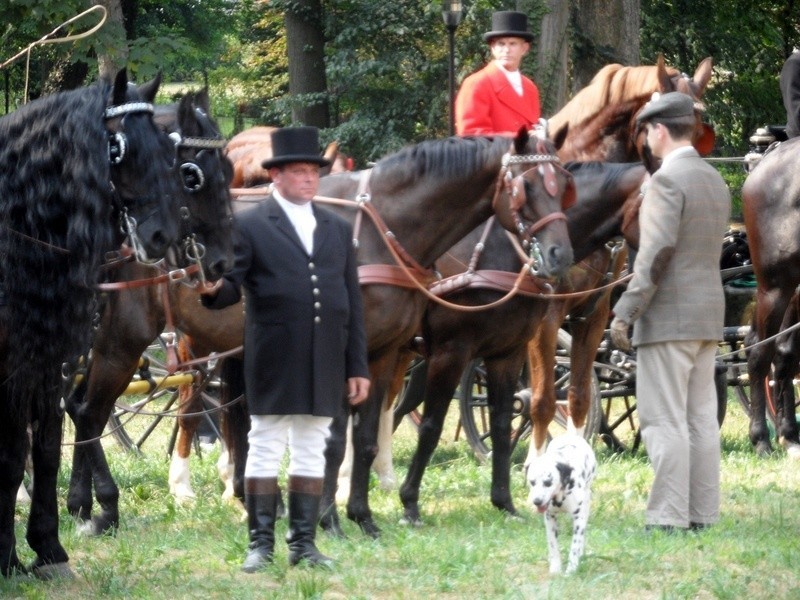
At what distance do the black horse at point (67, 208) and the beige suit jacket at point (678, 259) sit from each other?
2.41 meters

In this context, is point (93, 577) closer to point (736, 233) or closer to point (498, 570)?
point (498, 570)

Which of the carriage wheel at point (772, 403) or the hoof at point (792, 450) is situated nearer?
the hoof at point (792, 450)

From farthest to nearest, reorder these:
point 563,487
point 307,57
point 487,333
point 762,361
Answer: point 307,57 < point 762,361 < point 487,333 < point 563,487

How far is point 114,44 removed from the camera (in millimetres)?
10945

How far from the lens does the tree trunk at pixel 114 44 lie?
36.1 feet

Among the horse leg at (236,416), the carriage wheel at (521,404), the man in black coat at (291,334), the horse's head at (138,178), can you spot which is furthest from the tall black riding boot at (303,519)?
the carriage wheel at (521,404)

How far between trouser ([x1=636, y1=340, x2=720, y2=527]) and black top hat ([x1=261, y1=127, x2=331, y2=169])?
1.89m

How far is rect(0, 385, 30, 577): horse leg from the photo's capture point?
5273 millimetres

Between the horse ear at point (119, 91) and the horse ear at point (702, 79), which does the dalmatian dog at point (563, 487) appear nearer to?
the horse ear at point (119, 91)

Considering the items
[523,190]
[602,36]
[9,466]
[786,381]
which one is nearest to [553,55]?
[602,36]

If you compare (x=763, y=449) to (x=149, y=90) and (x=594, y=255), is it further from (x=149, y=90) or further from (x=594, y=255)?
(x=149, y=90)

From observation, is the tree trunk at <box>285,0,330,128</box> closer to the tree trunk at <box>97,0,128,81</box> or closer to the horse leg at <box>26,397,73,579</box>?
the tree trunk at <box>97,0,128,81</box>

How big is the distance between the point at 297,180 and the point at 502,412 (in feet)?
7.82

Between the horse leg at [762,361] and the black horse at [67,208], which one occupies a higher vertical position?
the black horse at [67,208]
